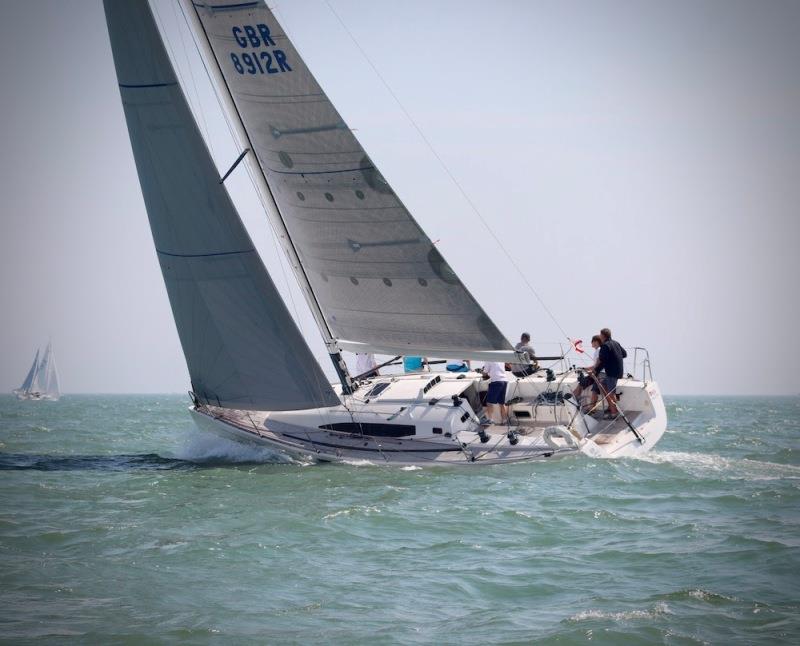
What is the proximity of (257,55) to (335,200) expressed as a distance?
3.01 meters

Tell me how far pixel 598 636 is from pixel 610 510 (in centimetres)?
459

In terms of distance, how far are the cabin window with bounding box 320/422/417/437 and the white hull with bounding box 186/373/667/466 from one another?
18 millimetres

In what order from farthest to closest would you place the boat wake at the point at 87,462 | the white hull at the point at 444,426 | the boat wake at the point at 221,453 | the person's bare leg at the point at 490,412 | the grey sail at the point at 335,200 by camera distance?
the person's bare leg at the point at 490,412 → the boat wake at the point at 87,462 → the boat wake at the point at 221,453 → the grey sail at the point at 335,200 → the white hull at the point at 444,426

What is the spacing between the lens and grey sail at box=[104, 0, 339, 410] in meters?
15.9

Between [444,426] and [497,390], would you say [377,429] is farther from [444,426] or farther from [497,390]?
[497,390]

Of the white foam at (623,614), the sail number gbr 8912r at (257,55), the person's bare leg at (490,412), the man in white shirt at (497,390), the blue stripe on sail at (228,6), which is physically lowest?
the white foam at (623,614)

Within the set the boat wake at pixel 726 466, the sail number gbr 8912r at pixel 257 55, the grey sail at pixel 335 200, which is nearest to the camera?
the boat wake at pixel 726 466

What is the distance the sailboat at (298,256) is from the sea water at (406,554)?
3.83ft

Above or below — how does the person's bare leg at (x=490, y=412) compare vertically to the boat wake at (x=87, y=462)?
above

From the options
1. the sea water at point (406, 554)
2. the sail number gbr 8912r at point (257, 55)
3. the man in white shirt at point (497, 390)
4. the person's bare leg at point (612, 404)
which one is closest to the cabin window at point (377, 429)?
the sea water at point (406, 554)

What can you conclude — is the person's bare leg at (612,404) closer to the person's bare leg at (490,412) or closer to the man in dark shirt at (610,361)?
the man in dark shirt at (610,361)

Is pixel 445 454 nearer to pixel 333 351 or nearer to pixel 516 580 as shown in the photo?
pixel 333 351

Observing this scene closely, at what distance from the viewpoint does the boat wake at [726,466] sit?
14.1 m

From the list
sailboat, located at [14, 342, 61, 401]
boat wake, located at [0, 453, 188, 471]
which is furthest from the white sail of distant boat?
boat wake, located at [0, 453, 188, 471]
